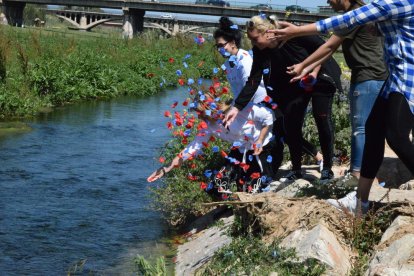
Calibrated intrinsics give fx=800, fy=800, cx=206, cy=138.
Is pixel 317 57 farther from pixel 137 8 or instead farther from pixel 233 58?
pixel 137 8

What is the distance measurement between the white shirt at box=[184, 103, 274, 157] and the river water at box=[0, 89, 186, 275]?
1002mm

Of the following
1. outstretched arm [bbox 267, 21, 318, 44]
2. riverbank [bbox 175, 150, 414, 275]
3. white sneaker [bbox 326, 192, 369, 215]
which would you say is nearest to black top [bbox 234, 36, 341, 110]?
riverbank [bbox 175, 150, 414, 275]

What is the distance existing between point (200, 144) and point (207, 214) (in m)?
0.71

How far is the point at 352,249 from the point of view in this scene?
552cm

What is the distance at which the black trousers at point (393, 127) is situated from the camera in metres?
5.24

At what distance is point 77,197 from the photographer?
944cm

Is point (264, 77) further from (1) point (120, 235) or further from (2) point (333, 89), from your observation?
(1) point (120, 235)

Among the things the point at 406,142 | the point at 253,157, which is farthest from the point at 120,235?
the point at 406,142

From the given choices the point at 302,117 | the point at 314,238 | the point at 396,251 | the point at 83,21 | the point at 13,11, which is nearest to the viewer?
the point at 396,251

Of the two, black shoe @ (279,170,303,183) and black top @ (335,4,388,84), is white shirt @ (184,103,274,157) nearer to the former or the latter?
black shoe @ (279,170,303,183)

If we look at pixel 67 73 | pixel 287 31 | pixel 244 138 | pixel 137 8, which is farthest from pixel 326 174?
pixel 137 8

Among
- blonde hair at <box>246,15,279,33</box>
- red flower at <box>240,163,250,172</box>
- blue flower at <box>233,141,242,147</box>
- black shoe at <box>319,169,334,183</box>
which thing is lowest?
black shoe at <box>319,169,334,183</box>

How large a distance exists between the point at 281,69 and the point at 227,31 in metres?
0.63

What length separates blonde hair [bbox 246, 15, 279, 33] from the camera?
6.84m
